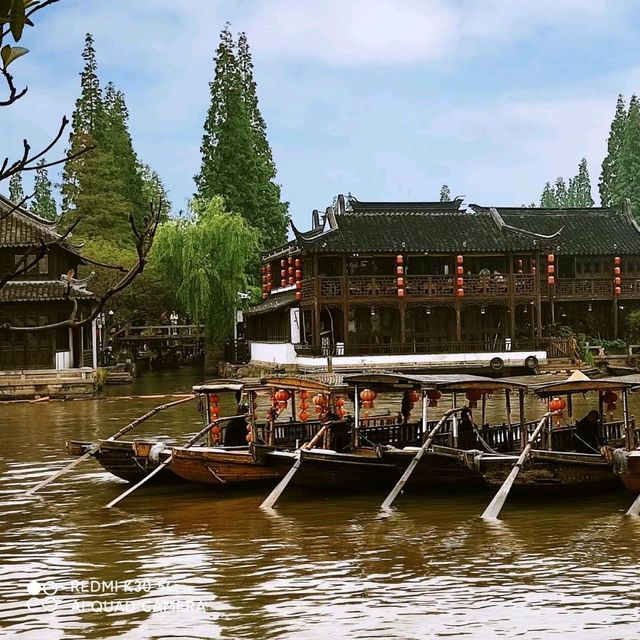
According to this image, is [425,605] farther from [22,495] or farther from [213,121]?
[213,121]

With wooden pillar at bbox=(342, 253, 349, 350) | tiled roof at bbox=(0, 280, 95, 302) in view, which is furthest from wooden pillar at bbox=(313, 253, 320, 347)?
tiled roof at bbox=(0, 280, 95, 302)

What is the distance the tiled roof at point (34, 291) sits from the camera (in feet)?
125

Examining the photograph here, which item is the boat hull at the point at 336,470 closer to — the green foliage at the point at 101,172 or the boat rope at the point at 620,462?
the boat rope at the point at 620,462

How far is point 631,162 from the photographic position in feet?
220

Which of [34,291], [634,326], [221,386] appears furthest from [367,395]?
[634,326]

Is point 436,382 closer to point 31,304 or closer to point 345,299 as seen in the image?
point 31,304

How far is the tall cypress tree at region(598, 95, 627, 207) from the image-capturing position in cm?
6931

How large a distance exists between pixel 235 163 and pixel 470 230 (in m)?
19.0

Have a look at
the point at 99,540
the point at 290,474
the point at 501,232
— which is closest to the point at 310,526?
the point at 290,474

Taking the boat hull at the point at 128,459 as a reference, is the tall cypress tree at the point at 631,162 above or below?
above

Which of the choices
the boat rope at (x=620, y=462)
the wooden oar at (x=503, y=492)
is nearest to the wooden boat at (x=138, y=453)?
the wooden oar at (x=503, y=492)

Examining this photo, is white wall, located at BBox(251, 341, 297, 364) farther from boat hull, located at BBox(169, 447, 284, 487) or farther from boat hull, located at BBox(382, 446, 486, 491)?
boat hull, located at BBox(382, 446, 486, 491)

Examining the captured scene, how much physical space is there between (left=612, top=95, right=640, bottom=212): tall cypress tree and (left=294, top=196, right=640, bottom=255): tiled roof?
A: 51.2ft

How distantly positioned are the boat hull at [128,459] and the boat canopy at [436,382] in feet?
11.6
